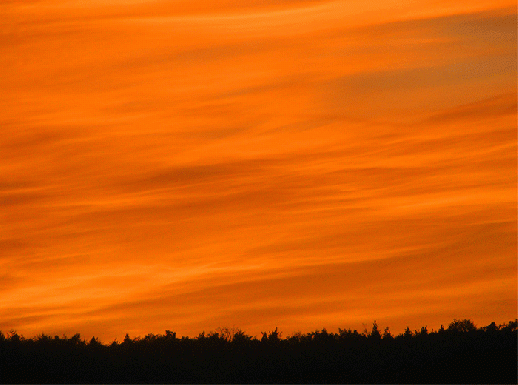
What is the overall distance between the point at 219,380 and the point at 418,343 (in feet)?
16.1

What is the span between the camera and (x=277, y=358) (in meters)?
21.3

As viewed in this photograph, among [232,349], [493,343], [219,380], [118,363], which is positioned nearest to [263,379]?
[219,380]

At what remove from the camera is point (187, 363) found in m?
21.2

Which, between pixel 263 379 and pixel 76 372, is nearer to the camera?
pixel 263 379

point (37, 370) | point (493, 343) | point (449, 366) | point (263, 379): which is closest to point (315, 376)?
point (263, 379)

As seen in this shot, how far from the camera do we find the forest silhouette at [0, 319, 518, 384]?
2009 centimetres

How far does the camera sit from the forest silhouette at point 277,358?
A: 791 inches

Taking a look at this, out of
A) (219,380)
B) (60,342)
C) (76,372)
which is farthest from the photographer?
(60,342)

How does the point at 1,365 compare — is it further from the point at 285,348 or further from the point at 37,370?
the point at 285,348

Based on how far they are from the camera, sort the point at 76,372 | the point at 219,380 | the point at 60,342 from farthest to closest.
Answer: the point at 60,342, the point at 76,372, the point at 219,380

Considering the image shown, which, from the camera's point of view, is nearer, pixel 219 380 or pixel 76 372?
pixel 219 380

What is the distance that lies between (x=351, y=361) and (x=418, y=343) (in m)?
1.97

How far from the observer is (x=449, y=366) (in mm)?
20250

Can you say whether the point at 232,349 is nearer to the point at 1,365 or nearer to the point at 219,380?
the point at 219,380
